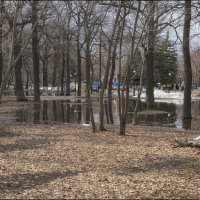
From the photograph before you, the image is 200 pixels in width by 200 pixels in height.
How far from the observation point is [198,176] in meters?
8.83

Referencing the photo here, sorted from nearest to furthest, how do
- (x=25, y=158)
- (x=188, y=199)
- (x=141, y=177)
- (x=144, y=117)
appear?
(x=188, y=199) < (x=141, y=177) < (x=25, y=158) < (x=144, y=117)

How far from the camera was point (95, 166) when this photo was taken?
968cm

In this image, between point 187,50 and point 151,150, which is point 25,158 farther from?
point 187,50

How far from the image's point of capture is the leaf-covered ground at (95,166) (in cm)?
736

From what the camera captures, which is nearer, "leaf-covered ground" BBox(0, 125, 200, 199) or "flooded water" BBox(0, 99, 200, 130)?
"leaf-covered ground" BBox(0, 125, 200, 199)

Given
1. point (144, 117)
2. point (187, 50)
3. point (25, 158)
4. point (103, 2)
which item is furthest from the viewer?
point (144, 117)

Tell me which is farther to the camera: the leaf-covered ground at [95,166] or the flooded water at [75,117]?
the flooded water at [75,117]

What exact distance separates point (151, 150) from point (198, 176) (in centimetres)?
316

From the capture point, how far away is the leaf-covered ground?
7.36 metres

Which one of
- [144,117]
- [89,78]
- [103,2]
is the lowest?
[144,117]

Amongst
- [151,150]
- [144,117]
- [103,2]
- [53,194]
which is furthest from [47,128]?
[53,194]

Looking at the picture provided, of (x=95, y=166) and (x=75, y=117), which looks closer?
(x=95, y=166)

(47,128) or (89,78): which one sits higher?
(89,78)

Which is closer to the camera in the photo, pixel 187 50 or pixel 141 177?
pixel 141 177
